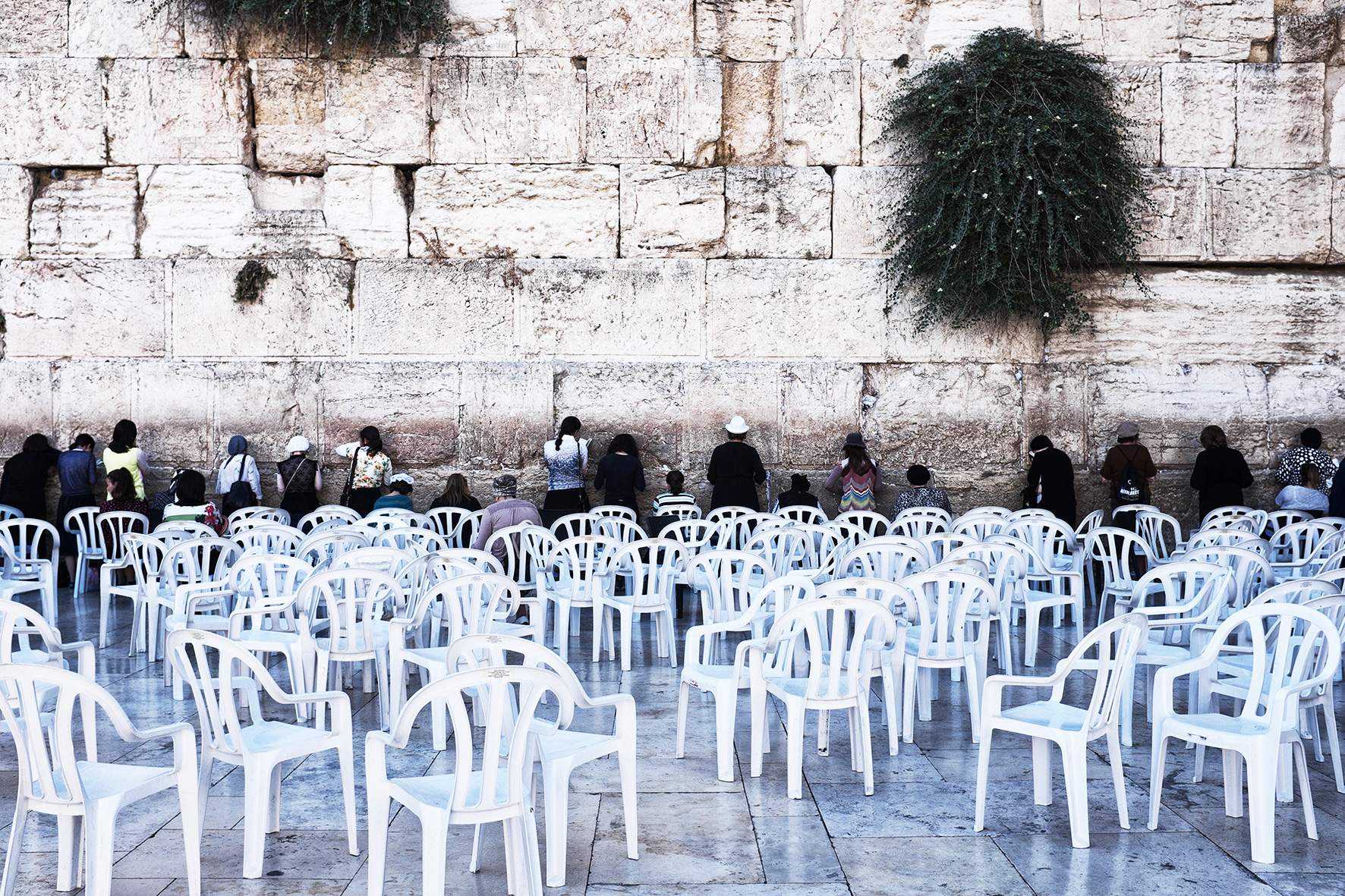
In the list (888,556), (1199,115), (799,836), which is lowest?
(799,836)

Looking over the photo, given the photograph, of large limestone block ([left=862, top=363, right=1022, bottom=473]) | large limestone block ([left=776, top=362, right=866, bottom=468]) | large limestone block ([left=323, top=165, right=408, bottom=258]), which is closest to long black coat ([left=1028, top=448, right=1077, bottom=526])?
large limestone block ([left=862, top=363, right=1022, bottom=473])

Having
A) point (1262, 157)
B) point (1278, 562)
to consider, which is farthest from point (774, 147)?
Result: point (1278, 562)

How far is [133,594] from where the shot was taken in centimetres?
633

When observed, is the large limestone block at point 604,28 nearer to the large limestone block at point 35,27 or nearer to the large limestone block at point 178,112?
the large limestone block at point 178,112

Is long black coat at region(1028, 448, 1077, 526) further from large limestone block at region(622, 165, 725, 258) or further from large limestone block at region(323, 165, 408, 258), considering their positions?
large limestone block at region(323, 165, 408, 258)

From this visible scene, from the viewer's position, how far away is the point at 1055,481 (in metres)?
9.51

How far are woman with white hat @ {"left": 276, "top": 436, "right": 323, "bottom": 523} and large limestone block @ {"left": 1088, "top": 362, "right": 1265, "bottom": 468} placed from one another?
7.14m

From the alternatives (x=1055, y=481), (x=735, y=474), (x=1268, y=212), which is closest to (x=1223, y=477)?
(x=1055, y=481)

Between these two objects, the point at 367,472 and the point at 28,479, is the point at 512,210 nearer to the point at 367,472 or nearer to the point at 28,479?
the point at 367,472

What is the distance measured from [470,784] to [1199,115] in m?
9.84

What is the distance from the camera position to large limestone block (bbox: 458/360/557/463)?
1009cm

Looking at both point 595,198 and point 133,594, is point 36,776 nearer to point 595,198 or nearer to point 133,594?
point 133,594

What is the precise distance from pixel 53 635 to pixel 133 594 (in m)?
2.54

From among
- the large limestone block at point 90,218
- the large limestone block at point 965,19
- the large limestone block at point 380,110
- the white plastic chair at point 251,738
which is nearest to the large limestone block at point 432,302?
the large limestone block at point 380,110
